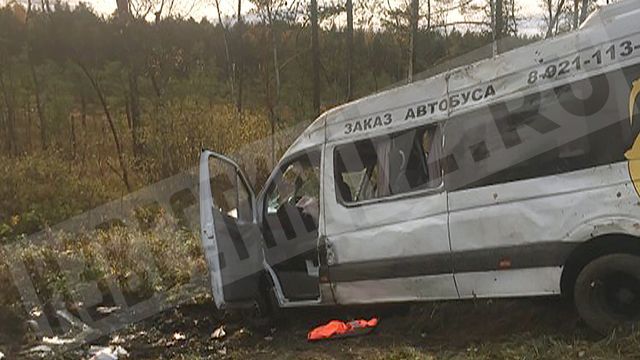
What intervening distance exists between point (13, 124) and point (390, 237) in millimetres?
20805

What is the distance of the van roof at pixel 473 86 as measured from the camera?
16.7 feet

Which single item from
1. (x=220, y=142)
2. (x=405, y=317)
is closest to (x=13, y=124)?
(x=220, y=142)

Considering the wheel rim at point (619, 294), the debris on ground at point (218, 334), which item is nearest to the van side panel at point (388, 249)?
the wheel rim at point (619, 294)

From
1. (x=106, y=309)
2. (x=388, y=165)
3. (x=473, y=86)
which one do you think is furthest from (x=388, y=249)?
(x=106, y=309)

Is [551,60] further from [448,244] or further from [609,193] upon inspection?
[448,244]

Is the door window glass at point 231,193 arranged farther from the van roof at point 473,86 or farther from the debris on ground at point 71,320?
the debris on ground at point 71,320

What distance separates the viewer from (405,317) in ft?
21.9

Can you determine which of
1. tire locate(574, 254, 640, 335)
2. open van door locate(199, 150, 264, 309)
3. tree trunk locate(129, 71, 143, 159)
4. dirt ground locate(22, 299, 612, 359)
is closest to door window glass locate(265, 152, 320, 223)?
open van door locate(199, 150, 264, 309)

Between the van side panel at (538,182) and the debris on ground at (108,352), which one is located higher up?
the van side panel at (538,182)

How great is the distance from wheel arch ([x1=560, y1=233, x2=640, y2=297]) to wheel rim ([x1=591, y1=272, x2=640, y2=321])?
195 millimetres

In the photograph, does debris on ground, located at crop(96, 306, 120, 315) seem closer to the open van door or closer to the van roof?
the open van door

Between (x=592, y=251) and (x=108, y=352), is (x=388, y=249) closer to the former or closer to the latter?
(x=592, y=251)

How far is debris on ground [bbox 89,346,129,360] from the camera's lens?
249 inches

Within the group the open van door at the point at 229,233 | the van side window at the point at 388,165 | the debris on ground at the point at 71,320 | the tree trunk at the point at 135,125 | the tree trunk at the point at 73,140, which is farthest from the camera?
the tree trunk at the point at 73,140
